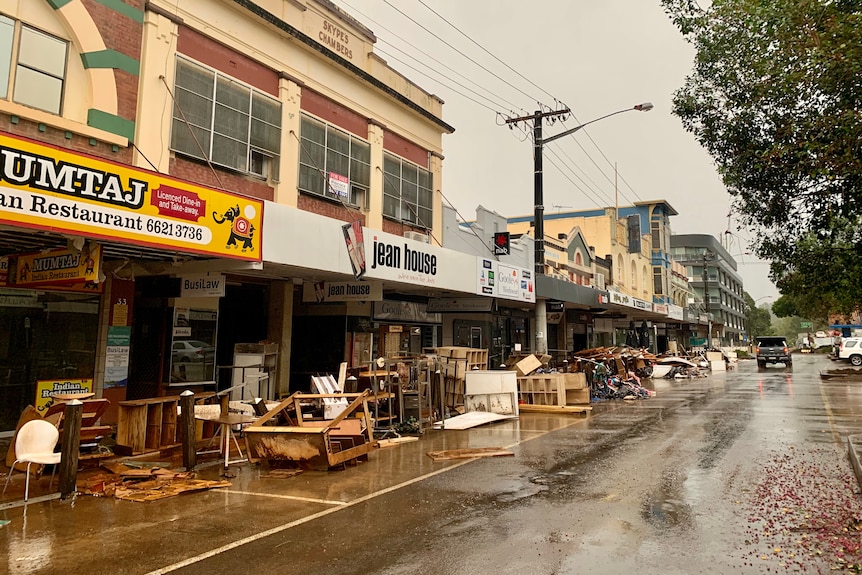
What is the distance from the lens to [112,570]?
4.89 m

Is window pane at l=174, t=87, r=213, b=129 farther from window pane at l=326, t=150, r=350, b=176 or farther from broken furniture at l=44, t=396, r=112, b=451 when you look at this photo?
broken furniture at l=44, t=396, r=112, b=451

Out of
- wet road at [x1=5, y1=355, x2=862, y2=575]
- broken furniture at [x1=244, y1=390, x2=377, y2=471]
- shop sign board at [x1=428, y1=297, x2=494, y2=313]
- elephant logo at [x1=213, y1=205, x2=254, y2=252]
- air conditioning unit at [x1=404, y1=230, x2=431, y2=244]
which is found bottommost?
wet road at [x1=5, y1=355, x2=862, y2=575]

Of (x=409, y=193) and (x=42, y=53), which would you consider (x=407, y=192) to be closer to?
(x=409, y=193)

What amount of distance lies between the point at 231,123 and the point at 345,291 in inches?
184

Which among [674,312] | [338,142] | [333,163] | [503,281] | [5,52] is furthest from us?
[674,312]

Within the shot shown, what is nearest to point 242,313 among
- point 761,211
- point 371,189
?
point 371,189

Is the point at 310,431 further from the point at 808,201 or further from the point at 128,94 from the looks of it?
the point at 808,201

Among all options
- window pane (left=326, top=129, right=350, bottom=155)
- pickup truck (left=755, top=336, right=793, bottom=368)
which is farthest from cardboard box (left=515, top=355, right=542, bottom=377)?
pickup truck (left=755, top=336, right=793, bottom=368)

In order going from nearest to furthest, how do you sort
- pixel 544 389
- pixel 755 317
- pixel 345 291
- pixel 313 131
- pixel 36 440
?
pixel 36 440
pixel 345 291
pixel 313 131
pixel 544 389
pixel 755 317

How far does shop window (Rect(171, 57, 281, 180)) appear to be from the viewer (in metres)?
12.1

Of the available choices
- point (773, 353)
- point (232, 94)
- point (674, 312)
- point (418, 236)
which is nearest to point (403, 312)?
point (418, 236)

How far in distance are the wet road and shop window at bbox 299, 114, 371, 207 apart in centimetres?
769

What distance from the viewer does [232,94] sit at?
13.2 m

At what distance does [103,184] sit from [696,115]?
9.47 metres
